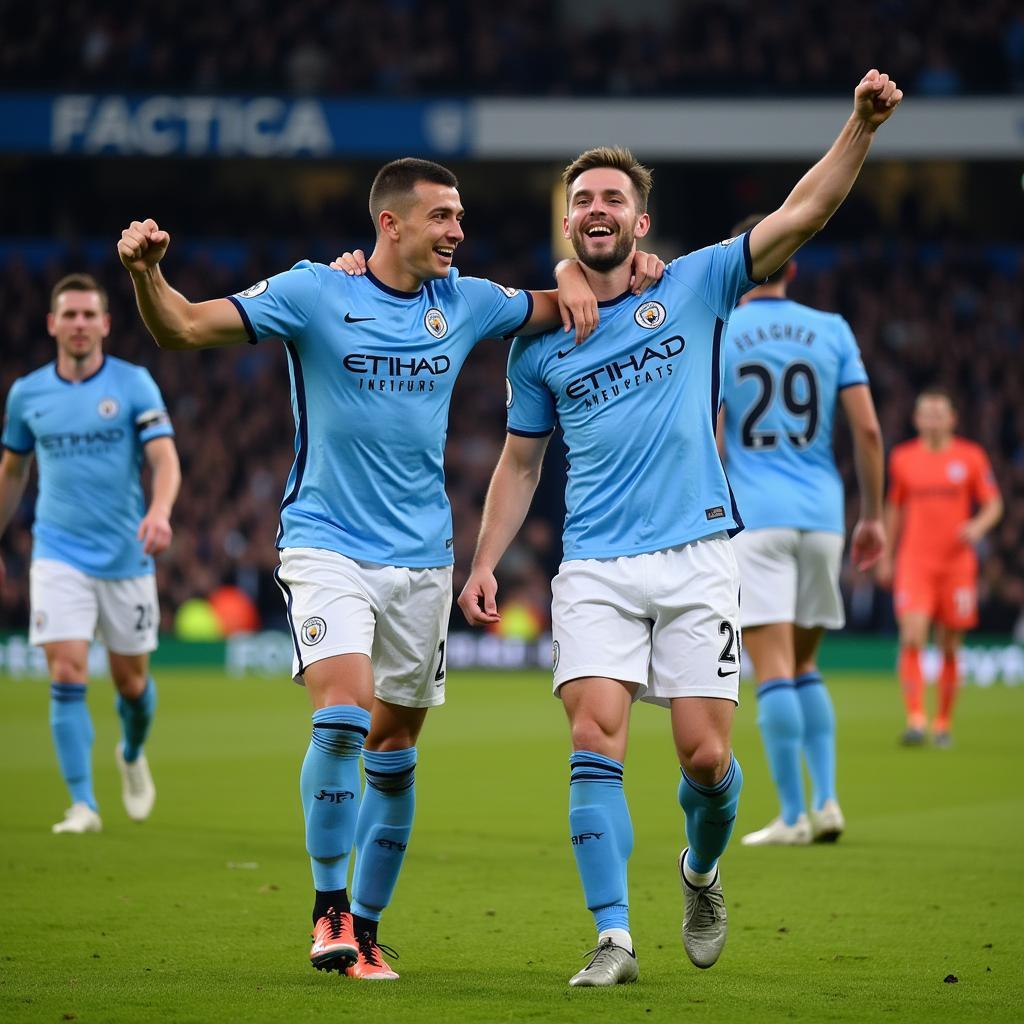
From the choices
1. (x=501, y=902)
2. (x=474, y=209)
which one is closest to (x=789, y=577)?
(x=501, y=902)

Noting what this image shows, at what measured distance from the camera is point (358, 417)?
5340mm

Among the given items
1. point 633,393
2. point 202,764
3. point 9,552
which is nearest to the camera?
point 633,393

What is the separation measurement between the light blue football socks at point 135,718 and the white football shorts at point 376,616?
12.2 feet

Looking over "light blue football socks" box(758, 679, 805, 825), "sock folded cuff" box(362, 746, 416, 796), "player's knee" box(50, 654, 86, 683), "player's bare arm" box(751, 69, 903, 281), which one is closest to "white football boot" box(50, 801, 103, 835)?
"player's knee" box(50, 654, 86, 683)

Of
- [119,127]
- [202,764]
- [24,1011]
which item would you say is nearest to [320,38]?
[119,127]

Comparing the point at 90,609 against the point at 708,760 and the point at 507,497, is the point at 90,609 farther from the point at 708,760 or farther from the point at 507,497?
the point at 708,760

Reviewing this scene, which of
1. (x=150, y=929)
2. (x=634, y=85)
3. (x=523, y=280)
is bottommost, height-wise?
(x=150, y=929)

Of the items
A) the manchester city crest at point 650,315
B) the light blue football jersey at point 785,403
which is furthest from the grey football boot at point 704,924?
the light blue football jersey at point 785,403

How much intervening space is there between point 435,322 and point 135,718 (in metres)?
4.09

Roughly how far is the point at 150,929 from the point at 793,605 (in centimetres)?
340

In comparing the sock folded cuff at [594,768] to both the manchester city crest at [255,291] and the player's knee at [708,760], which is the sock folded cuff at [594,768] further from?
the manchester city crest at [255,291]

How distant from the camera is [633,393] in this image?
5.35 metres

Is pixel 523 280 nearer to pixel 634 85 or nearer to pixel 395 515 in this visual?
pixel 634 85

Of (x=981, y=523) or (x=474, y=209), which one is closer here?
(x=981, y=523)
